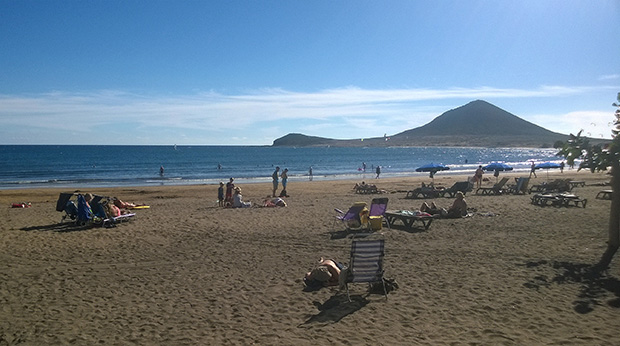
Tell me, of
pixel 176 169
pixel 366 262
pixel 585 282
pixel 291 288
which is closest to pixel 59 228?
pixel 291 288

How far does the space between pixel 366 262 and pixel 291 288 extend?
4.14 feet

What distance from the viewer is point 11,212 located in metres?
15.3

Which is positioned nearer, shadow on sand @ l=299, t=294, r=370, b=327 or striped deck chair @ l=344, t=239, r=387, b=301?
shadow on sand @ l=299, t=294, r=370, b=327

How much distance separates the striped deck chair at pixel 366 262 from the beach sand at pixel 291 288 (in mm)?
316

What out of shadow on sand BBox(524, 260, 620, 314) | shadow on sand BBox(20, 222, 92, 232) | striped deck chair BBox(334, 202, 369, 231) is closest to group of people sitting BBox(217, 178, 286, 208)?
striped deck chair BBox(334, 202, 369, 231)

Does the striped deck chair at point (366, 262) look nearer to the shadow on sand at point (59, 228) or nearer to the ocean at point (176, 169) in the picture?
the shadow on sand at point (59, 228)

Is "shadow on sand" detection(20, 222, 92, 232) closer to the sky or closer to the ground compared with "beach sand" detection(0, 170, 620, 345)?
closer to the sky

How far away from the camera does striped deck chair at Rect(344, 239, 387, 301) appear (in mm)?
6168

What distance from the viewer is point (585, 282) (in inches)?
268

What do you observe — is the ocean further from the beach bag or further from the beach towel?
the beach towel

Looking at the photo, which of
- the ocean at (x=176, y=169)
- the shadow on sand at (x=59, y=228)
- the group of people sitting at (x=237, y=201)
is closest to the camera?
the shadow on sand at (x=59, y=228)

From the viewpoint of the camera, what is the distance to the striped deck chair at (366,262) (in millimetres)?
6168

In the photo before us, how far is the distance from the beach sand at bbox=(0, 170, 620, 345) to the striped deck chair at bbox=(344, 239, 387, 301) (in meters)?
0.32

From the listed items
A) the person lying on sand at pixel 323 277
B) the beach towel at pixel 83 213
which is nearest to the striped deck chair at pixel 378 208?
the person lying on sand at pixel 323 277
